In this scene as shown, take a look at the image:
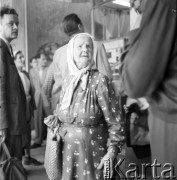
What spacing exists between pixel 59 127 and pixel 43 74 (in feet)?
9.30

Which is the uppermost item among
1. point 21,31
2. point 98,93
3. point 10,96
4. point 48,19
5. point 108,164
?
point 48,19

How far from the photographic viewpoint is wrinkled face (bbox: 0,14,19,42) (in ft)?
7.51

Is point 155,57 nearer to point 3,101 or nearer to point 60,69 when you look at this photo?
point 3,101

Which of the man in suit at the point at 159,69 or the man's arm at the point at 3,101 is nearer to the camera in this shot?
the man in suit at the point at 159,69

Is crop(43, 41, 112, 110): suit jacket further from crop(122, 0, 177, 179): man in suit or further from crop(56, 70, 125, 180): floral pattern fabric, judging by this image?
crop(122, 0, 177, 179): man in suit

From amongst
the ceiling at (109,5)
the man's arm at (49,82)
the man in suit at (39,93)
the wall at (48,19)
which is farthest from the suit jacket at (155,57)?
the ceiling at (109,5)

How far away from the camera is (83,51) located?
161cm

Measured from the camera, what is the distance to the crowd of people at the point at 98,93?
90 centimetres

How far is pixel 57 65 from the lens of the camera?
110 inches

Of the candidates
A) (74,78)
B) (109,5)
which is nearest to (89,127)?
(74,78)

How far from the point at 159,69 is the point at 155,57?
1.9 inches

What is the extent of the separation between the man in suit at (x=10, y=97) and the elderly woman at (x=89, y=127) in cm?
72

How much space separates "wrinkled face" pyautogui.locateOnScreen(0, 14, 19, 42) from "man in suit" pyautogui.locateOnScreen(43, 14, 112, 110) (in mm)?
530

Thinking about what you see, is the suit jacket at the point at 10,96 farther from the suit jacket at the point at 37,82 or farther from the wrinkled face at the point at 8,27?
the suit jacket at the point at 37,82
